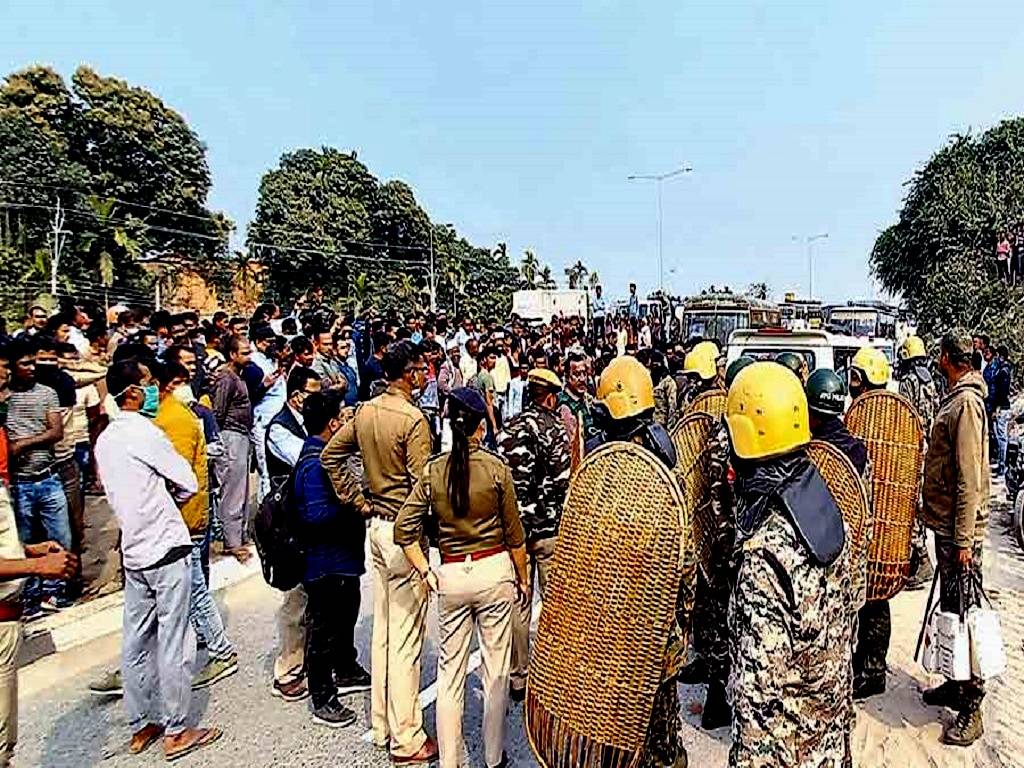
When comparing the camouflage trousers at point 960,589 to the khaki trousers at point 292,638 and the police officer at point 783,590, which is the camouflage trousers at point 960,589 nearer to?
the police officer at point 783,590

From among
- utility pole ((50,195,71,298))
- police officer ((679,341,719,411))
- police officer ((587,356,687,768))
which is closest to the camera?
police officer ((587,356,687,768))

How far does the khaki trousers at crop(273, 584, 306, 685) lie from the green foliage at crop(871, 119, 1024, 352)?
60.4ft

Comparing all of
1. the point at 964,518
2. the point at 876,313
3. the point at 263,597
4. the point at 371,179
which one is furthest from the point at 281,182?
the point at 964,518

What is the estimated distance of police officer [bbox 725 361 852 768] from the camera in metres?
2.65

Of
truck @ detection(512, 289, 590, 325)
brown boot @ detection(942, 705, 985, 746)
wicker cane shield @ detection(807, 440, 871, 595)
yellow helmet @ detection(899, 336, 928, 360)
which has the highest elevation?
truck @ detection(512, 289, 590, 325)

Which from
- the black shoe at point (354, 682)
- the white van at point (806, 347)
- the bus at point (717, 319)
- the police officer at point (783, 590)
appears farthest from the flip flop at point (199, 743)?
the bus at point (717, 319)

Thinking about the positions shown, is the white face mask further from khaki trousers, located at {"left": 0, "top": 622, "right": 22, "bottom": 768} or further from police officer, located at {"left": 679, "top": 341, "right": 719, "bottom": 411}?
police officer, located at {"left": 679, "top": 341, "right": 719, "bottom": 411}

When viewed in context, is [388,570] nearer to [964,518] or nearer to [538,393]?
[538,393]

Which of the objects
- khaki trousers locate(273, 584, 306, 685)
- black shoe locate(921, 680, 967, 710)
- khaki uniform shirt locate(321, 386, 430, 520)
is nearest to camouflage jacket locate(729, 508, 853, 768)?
khaki uniform shirt locate(321, 386, 430, 520)

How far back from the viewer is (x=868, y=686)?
16.3 feet

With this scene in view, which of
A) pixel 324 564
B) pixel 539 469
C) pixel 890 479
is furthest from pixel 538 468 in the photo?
pixel 890 479

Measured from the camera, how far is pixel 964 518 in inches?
172

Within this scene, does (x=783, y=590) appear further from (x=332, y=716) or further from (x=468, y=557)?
(x=332, y=716)

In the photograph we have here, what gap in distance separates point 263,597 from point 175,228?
37.3 m
